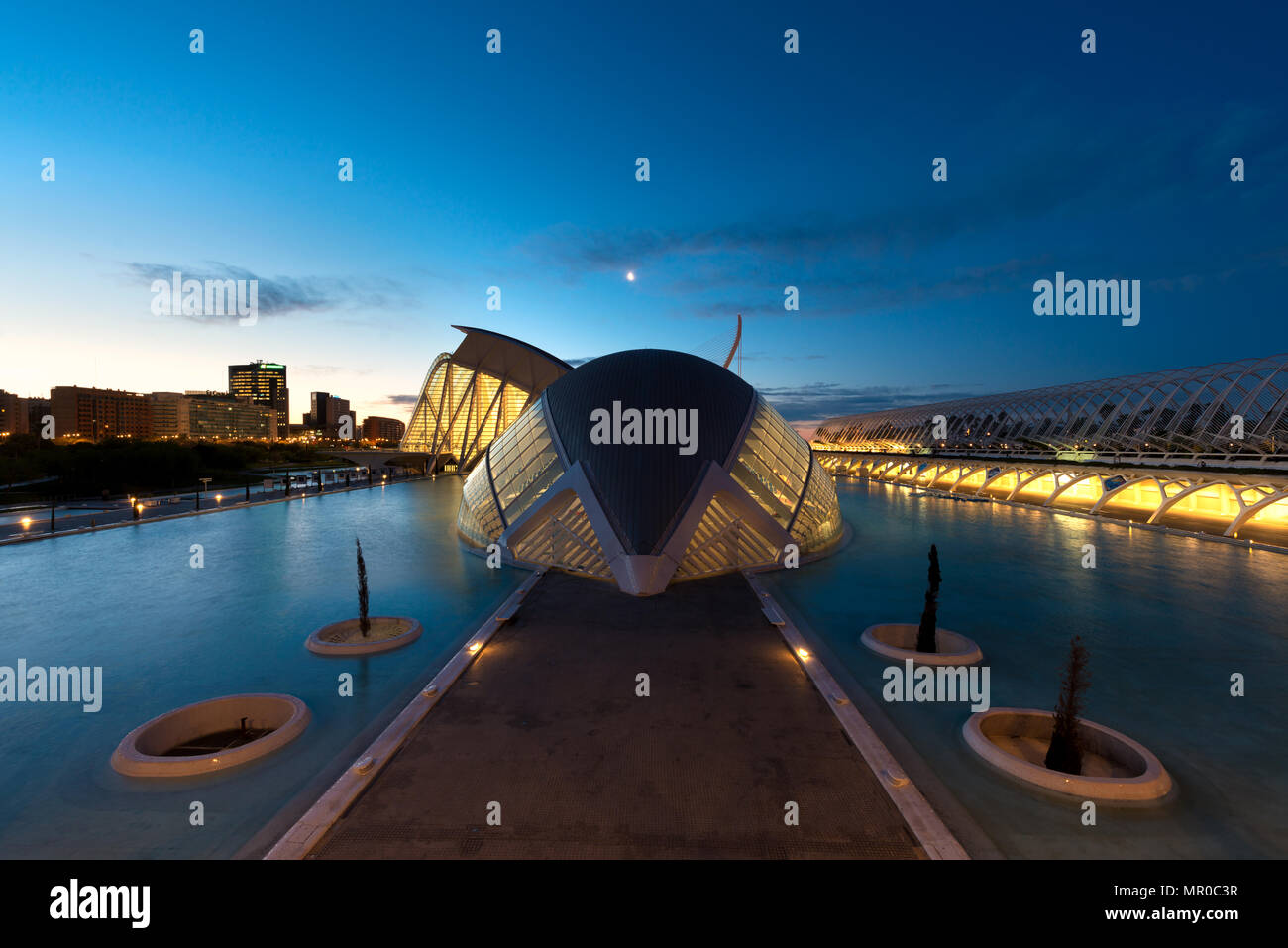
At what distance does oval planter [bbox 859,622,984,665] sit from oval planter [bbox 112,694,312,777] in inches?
399

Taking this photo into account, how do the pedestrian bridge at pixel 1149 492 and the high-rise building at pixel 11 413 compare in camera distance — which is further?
the high-rise building at pixel 11 413

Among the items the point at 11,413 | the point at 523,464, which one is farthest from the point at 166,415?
the point at 523,464

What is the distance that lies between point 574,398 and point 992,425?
69.8 meters

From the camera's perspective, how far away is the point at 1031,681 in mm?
9383

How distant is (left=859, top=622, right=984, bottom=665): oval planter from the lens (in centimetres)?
1013

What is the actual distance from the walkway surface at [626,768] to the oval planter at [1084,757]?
1927 mm

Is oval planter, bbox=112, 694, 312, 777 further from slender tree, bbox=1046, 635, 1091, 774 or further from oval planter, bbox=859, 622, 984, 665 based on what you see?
slender tree, bbox=1046, 635, 1091, 774

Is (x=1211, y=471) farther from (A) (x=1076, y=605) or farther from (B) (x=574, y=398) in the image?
(B) (x=574, y=398)

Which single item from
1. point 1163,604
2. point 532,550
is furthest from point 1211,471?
point 532,550

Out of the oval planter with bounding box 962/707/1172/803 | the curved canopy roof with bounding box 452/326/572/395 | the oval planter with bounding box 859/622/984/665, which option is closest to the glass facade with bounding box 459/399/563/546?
the oval planter with bounding box 859/622/984/665

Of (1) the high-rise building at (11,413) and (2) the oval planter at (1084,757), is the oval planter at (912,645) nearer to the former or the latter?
(2) the oval planter at (1084,757)

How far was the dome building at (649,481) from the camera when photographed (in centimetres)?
1562

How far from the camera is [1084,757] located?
7.44 metres

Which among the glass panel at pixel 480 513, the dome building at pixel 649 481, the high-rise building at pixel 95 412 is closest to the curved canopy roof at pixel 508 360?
the glass panel at pixel 480 513
